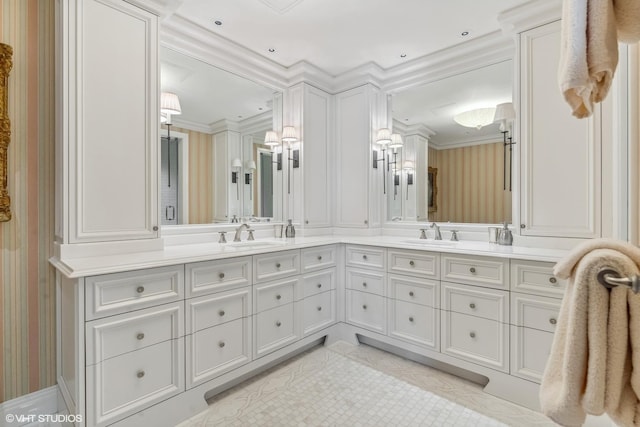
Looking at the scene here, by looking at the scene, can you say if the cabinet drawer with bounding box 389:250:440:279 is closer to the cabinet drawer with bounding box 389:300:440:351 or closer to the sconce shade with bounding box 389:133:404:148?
the cabinet drawer with bounding box 389:300:440:351

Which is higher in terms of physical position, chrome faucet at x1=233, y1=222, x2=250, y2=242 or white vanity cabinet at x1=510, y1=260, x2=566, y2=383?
chrome faucet at x1=233, y1=222, x2=250, y2=242

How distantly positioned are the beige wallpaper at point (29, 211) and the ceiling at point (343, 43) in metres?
0.72

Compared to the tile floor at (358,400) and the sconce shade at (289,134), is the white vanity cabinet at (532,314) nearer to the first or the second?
the tile floor at (358,400)

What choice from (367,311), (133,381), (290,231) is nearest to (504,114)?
(367,311)

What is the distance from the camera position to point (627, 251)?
0.69 meters

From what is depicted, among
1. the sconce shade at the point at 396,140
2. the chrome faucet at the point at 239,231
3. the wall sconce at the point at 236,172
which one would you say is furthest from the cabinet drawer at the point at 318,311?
the sconce shade at the point at 396,140

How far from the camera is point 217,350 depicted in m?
1.92

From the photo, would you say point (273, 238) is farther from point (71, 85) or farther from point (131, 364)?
point (71, 85)

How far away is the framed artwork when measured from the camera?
2.94 m

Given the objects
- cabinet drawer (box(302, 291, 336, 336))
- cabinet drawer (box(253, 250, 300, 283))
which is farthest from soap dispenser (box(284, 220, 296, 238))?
cabinet drawer (box(302, 291, 336, 336))

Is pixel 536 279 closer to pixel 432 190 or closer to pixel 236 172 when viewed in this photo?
pixel 432 190

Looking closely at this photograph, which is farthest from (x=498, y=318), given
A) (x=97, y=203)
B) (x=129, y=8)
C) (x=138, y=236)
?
(x=129, y=8)

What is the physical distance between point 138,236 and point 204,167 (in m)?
0.82

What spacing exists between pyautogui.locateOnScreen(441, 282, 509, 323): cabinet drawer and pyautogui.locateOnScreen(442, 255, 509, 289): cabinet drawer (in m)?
0.04
